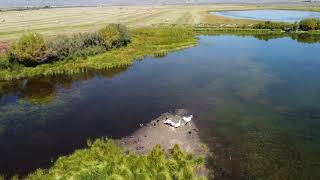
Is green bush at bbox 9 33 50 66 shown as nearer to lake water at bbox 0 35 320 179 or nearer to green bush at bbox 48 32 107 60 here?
green bush at bbox 48 32 107 60

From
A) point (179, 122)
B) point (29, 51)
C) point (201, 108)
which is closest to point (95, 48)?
point (29, 51)

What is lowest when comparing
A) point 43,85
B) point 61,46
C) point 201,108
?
point 201,108

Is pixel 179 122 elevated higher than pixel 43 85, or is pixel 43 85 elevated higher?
pixel 43 85

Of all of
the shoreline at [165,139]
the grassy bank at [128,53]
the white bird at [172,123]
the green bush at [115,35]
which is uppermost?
the green bush at [115,35]

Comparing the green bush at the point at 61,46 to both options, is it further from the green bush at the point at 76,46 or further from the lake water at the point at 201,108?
the lake water at the point at 201,108

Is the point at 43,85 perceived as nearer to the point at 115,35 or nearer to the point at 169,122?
the point at 115,35

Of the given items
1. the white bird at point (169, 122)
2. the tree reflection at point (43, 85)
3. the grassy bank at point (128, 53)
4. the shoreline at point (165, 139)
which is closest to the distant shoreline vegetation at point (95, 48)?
the grassy bank at point (128, 53)
